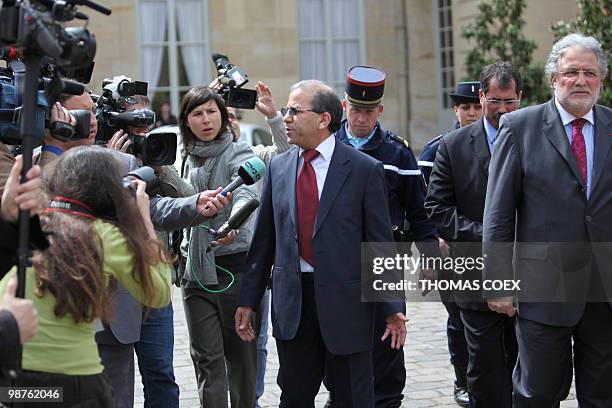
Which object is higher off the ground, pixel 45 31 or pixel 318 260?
pixel 45 31

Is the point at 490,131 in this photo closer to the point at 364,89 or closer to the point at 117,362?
the point at 364,89

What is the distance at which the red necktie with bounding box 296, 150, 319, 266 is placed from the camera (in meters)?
5.21

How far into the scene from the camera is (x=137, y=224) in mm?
3955

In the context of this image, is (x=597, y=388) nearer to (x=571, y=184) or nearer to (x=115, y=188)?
(x=571, y=184)

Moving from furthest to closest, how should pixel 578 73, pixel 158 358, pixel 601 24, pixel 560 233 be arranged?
pixel 601 24, pixel 158 358, pixel 578 73, pixel 560 233

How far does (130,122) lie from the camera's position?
5.52 meters

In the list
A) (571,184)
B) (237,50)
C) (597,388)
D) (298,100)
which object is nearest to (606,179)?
(571,184)

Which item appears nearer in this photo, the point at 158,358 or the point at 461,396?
the point at 158,358

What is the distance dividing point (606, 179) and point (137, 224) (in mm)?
2481

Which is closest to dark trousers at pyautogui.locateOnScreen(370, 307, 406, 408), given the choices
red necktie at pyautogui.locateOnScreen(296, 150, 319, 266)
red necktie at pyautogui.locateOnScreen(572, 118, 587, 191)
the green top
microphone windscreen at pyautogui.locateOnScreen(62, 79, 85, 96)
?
red necktie at pyautogui.locateOnScreen(296, 150, 319, 266)

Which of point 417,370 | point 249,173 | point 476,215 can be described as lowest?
point 417,370

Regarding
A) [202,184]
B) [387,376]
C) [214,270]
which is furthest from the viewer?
[387,376]

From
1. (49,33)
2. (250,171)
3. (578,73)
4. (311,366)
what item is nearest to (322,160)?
(250,171)

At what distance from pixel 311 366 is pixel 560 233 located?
4.78 ft
